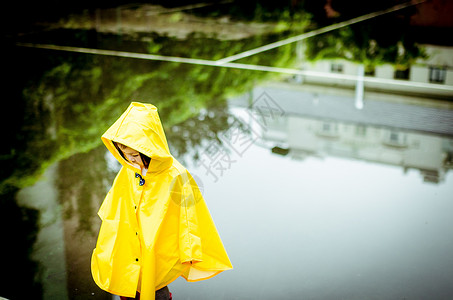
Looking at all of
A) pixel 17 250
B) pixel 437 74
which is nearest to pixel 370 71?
pixel 437 74

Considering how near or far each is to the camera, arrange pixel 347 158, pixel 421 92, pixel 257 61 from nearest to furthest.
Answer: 1. pixel 347 158
2. pixel 421 92
3. pixel 257 61

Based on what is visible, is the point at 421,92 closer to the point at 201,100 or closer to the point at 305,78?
the point at 305,78

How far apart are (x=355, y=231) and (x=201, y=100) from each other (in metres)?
3.89

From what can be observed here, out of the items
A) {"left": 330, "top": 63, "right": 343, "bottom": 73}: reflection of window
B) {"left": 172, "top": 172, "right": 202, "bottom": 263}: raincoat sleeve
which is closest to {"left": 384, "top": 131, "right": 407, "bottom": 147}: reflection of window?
{"left": 330, "top": 63, "right": 343, "bottom": 73}: reflection of window

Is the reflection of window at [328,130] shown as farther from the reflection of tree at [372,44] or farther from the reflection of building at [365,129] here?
the reflection of tree at [372,44]

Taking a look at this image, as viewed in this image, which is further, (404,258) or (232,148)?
(232,148)

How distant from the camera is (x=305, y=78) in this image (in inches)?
353

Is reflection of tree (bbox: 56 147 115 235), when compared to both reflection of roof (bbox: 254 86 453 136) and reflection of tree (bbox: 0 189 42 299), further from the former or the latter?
reflection of roof (bbox: 254 86 453 136)

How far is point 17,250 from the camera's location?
4.27 metres

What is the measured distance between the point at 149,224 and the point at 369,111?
536 centimetres

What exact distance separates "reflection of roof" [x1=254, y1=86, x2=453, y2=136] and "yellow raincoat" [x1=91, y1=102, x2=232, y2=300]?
4.66 metres

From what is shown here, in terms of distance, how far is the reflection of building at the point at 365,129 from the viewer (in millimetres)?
6168

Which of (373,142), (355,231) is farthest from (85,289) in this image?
(373,142)

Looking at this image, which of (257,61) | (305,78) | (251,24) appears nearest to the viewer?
(305,78)
